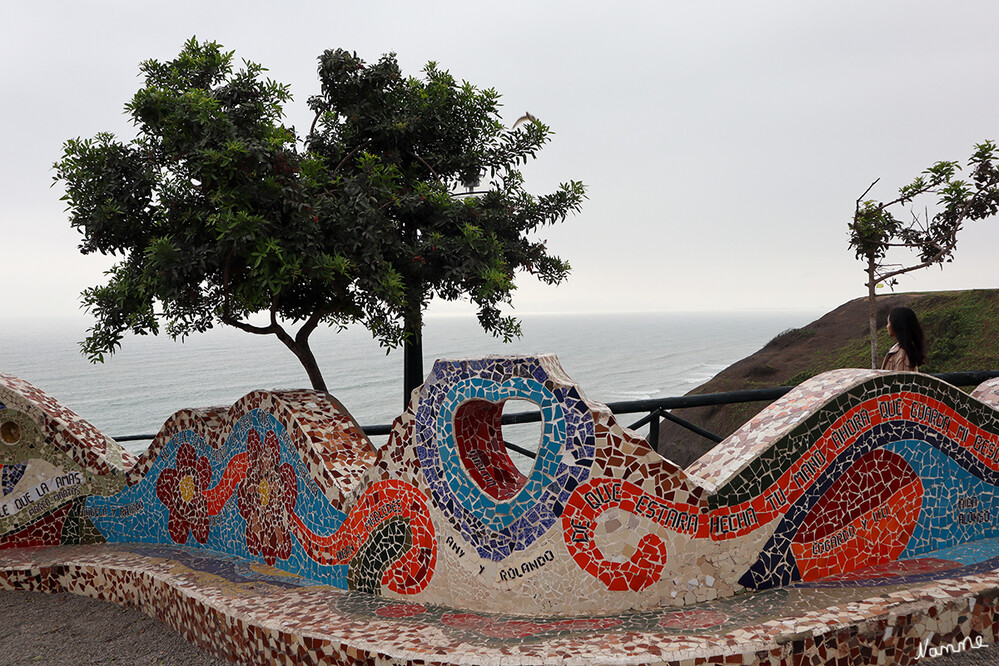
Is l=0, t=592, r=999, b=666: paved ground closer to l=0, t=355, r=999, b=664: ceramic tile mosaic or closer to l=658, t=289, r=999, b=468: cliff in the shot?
l=0, t=355, r=999, b=664: ceramic tile mosaic

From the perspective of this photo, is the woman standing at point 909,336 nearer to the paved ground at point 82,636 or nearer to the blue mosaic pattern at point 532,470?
the blue mosaic pattern at point 532,470

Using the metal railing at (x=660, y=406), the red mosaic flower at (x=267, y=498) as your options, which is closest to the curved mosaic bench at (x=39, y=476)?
the metal railing at (x=660, y=406)

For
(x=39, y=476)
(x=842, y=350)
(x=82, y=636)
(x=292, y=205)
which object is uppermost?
(x=292, y=205)

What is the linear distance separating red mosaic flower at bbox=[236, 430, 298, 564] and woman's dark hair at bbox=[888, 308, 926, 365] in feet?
12.1

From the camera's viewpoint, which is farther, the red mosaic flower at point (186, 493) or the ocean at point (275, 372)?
the ocean at point (275, 372)

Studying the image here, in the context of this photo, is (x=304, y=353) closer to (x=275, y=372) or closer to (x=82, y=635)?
(x=82, y=635)

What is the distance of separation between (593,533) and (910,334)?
269 centimetres

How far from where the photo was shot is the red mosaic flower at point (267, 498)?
392cm

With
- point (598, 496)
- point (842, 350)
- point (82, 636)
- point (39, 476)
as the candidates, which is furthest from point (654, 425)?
point (842, 350)

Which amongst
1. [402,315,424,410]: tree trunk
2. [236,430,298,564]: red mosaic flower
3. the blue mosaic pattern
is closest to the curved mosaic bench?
[236,430,298,564]: red mosaic flower

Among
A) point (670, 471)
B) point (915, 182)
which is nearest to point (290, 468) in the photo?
point (670, 471)

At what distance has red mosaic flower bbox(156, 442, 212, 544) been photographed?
445 cm

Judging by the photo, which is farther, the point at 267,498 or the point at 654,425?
the point at 654,425

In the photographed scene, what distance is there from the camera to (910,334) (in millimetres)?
4535
